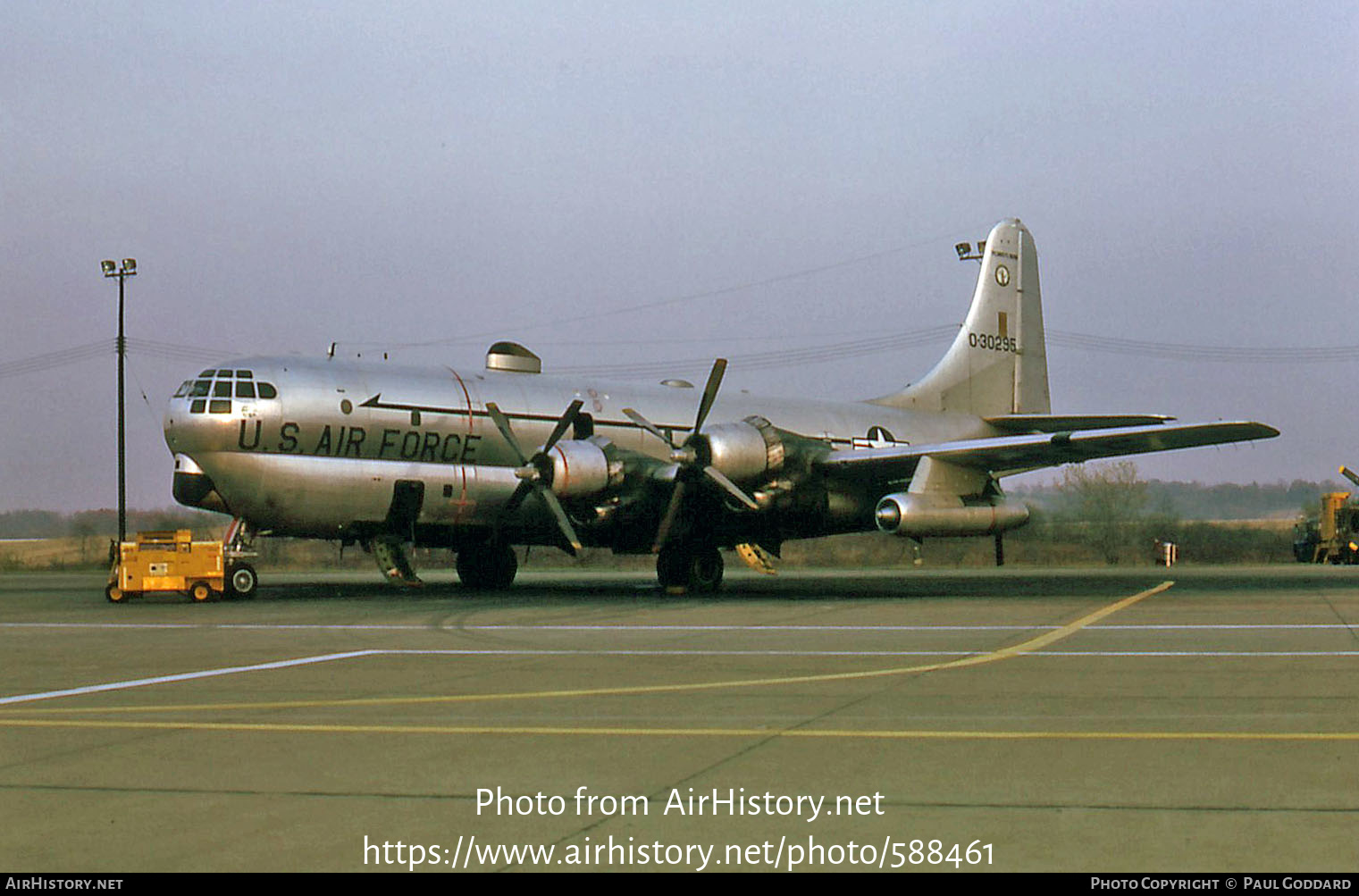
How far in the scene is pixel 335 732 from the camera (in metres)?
9.43

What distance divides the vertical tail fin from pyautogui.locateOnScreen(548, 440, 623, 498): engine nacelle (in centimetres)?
1217

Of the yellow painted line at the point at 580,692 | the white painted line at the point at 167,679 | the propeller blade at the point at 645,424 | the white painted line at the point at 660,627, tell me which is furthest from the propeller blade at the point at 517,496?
the yellow painted line at the point at 580,692

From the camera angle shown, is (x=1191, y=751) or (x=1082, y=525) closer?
(x=1191, y=751)

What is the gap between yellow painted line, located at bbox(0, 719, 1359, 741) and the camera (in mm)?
8945

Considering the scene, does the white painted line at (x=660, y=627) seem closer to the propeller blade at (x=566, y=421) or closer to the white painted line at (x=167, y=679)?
the white painted line at (x=167, y=679)

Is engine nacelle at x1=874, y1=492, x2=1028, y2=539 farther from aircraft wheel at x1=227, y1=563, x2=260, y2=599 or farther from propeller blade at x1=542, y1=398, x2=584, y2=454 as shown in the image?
aircraft wheel at x1=227, y1=563, x2=260, y2=599

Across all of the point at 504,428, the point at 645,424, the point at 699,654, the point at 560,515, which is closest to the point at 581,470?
the point at 560,515

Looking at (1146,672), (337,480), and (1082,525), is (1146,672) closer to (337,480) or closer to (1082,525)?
(337,480)

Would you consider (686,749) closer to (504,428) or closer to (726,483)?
(726,483)

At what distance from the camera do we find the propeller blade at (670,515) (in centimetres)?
2697

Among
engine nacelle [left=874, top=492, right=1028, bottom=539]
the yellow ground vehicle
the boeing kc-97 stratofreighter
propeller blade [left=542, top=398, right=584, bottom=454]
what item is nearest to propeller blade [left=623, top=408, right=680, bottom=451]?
the boeing kc-97 stratofreighter

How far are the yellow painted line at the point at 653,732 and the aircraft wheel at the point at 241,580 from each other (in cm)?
1707
